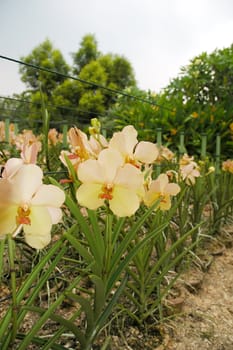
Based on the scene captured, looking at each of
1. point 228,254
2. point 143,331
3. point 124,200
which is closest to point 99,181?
point 124,200

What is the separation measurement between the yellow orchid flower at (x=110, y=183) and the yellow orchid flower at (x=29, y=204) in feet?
0.34

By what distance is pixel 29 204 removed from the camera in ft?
1.77

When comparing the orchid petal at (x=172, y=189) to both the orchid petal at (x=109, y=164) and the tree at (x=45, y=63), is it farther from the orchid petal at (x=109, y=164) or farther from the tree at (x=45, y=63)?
the tree at (x=45, y=63)

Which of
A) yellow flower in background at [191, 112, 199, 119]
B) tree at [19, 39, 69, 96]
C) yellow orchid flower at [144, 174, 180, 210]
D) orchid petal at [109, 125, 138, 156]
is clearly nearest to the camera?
orchid petal at [109, 125, 138, 156]

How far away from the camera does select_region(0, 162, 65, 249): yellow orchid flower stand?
527 mm

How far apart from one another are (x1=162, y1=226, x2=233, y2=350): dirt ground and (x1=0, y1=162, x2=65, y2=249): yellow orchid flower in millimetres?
706

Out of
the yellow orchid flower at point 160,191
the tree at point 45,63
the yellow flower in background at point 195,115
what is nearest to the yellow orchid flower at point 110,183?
the yellow orchid flower at point 160,191

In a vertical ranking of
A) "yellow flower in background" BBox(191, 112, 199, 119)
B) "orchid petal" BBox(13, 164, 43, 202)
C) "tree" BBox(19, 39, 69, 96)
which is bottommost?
"orchid petal" BBox(13, 164, 43, 202)

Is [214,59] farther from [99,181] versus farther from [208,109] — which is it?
[99,181]

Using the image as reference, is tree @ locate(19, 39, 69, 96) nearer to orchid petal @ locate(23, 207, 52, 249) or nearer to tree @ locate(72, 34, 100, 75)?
tree @ locate(72, 34, 100, 75)

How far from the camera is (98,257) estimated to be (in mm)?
815

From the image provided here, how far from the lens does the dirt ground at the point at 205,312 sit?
1132mm

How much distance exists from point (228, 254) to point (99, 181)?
1.53 meters

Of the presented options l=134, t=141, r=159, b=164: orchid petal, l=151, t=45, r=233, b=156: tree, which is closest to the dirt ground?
l=134, t=141, r=159, b=164: orchid petal
